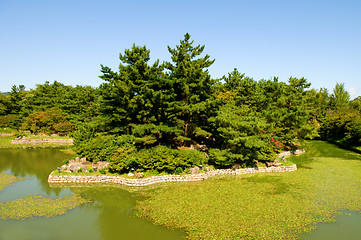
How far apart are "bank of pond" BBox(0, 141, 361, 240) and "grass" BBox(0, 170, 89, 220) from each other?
57 mm

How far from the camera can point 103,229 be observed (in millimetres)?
12461

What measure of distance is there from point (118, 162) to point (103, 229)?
7.91m

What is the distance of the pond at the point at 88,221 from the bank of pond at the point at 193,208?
51mm

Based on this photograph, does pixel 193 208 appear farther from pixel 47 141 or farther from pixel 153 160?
pixel 47 141

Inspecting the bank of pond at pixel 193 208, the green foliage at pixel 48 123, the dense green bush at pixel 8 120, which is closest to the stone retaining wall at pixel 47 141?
→ the green foliage at pixel 48 123

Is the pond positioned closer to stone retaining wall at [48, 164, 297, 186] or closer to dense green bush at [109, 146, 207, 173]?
stone retaining wall at [48, 164, 297, 186]

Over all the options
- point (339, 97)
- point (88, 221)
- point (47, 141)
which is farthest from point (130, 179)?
point (339, 97)

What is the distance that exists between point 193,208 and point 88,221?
6336 millimetres

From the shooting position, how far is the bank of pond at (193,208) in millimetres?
11703

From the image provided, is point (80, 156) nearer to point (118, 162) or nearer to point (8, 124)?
point (118, 162)

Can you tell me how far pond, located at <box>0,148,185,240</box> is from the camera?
11703mm

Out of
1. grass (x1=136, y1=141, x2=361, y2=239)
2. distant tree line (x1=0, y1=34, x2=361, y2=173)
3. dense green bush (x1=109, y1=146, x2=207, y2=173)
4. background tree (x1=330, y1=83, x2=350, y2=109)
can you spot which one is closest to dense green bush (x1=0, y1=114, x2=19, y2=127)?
distant tree line (x1=0, y1=34, x2=361, y2=173)

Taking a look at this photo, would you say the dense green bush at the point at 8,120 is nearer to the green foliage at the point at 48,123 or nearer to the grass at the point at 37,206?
the green foliage at the point at 48,123

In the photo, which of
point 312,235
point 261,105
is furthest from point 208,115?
point 312,235
